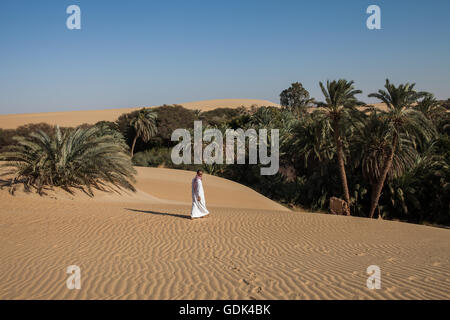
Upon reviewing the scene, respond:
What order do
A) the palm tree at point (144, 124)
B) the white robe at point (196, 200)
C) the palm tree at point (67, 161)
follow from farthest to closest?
the palm tree at point (144, 124), the palm tree at point (67, 161), the white robe at point (196, 200)

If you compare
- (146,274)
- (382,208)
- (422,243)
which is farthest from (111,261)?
(382,208)

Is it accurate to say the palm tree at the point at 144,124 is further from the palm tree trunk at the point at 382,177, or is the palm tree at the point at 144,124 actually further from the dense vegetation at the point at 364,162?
the palm tree trunk at the point at 382,177

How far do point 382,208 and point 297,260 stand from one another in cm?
1965

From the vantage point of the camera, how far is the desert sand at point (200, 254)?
19.0ft

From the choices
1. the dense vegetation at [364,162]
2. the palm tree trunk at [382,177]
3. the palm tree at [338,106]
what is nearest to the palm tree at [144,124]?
the dense vegetation at [364,162]

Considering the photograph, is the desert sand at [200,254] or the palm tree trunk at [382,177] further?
the palm tree trunk at [382,177]

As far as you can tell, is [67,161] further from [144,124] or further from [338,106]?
[144,124]

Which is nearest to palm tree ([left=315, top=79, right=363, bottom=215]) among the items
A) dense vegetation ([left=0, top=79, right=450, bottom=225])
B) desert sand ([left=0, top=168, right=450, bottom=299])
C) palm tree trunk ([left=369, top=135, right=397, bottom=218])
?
dense vegetation ([left=0, top=79, right=450, bottom=225])

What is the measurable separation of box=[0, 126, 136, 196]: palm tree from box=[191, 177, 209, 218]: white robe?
5.35 m

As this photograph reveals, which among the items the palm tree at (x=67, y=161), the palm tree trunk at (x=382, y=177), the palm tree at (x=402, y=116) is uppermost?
the palm tree at (x=402, y=116)

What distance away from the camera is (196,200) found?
12.3m

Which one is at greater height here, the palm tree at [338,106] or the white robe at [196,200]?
the palm tree at [338,106]

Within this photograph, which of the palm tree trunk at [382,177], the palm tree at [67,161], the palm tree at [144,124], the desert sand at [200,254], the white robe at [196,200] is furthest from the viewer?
the palm tree at [144,124]

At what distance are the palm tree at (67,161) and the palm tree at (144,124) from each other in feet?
104
